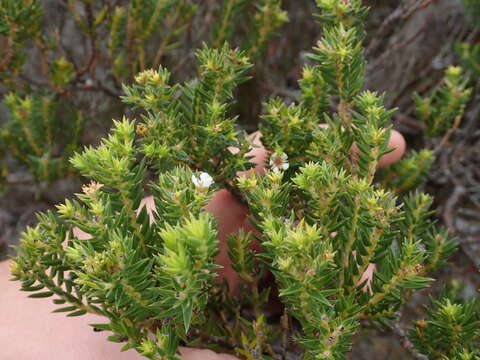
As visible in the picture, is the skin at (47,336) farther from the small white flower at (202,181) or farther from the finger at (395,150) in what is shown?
the finger at (395,150)

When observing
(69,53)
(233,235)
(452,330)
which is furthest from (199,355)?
(69,53)

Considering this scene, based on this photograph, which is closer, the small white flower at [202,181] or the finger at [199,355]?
the small white flower at [202,181]

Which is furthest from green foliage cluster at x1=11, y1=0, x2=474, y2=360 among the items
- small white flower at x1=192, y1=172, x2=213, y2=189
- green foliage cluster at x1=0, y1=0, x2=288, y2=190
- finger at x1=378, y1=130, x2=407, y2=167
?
green foliage cluster at x1=0, y1=0, x2=288, y2=190

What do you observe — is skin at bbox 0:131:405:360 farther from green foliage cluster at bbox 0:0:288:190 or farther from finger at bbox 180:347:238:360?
green foliage cluster at bbox 0:0:288:190

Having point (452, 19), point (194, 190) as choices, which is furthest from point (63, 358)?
point (452, 19)

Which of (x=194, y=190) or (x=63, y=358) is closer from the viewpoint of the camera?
(x=194, y=190)

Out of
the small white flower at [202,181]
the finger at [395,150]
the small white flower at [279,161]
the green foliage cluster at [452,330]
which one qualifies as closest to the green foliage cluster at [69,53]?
the finger at [395,150]

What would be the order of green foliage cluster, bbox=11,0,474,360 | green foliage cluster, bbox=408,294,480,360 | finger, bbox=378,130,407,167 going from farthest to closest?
finger, bbox=378,130,407,167 < green foliage cluster, bbox=408,294,480,360 < green foliage cluster, bbox=11,0,474,360

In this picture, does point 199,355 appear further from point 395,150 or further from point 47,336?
point 395,150

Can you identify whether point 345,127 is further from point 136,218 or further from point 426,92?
point 426,92
